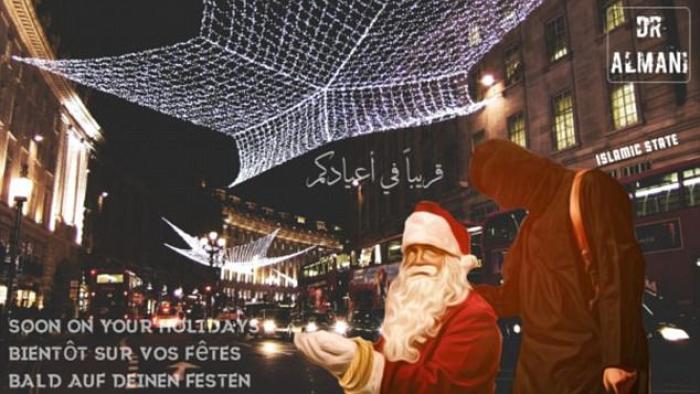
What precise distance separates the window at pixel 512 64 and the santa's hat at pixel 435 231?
4935 millimetres

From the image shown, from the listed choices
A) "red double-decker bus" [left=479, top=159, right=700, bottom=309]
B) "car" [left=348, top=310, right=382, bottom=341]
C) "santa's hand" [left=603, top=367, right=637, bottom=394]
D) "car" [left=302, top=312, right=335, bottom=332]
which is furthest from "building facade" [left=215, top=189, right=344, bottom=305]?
"santa's hand" [left=603, top=367, right=637, bottom=394]

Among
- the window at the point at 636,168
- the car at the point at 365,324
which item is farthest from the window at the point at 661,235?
the car at the point at 365,324

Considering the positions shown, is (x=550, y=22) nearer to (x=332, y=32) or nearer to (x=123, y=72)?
(x=332, y=32)

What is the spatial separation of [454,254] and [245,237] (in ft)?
17.6

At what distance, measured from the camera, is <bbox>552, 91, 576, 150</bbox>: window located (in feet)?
24.5

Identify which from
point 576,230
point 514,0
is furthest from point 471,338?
point 514,0

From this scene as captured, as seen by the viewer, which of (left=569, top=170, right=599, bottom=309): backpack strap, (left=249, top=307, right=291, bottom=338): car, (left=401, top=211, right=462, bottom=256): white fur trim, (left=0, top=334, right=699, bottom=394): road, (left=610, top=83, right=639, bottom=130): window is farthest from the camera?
(left=610, top=83, right=639, bottom=130): window

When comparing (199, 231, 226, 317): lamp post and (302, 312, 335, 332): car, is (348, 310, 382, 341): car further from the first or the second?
(199, 231, 226, 317): lamp post

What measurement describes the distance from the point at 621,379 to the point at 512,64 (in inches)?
229

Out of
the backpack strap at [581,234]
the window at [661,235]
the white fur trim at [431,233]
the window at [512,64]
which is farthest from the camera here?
the window at [512,64]

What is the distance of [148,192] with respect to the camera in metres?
8.00

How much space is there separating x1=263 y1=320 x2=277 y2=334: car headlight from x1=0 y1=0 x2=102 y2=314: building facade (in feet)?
7.42

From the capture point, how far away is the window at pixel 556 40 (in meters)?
8.12

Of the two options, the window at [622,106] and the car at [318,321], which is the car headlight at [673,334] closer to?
the window at [622,106]
